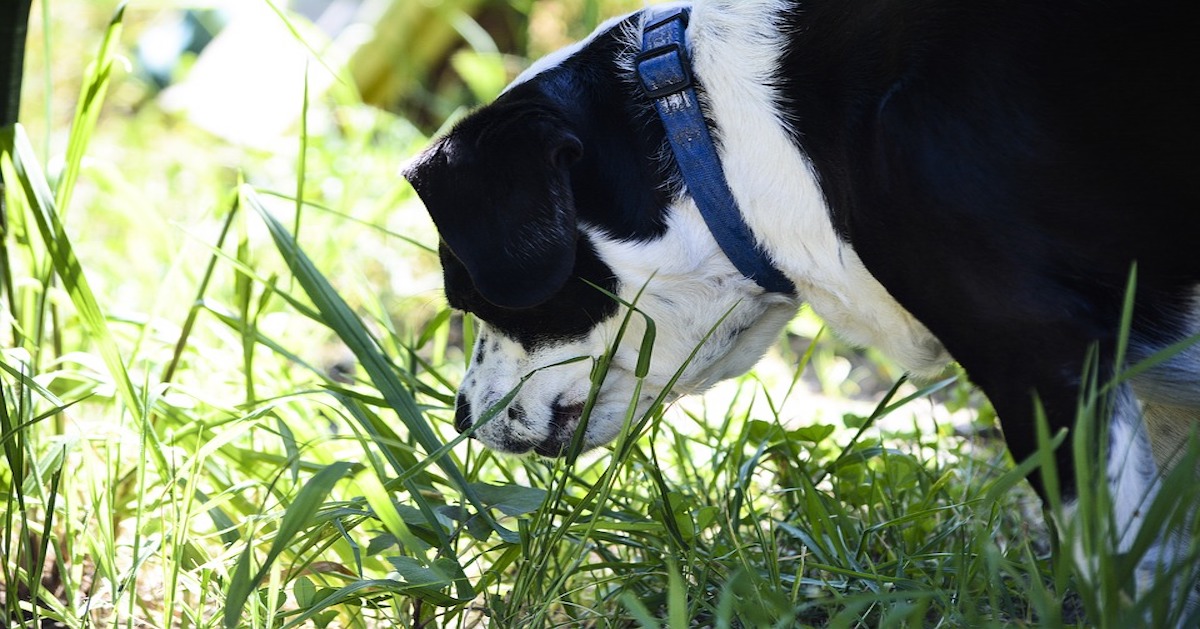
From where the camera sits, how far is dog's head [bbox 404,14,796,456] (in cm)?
170

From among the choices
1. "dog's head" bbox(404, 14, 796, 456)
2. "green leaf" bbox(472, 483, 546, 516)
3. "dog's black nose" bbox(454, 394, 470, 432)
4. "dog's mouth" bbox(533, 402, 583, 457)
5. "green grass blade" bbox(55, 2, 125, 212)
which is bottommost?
Answer: "green leaf" bbox(472, 483, 546, 516)

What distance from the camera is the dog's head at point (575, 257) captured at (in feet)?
5.56

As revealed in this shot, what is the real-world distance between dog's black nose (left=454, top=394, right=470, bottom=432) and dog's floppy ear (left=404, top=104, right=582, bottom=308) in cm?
31

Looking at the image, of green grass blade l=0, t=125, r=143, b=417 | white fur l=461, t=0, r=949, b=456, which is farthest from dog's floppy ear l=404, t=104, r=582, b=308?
green grass blade l=0, t=125, r=143, b=417

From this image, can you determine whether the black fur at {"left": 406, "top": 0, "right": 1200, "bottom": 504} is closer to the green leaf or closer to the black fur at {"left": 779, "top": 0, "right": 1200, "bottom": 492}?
the black fur at {"left": 779, "top": 0, "right": 1200, "bottom": 492}

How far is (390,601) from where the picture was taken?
5.78 feet

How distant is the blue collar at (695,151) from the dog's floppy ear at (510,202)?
15 cm

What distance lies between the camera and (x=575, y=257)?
174 cm

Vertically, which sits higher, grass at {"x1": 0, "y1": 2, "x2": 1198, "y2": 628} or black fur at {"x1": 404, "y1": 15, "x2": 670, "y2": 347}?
black fur at {"x1": 404, "y1": 15, "x2": 670, "y2": 347}

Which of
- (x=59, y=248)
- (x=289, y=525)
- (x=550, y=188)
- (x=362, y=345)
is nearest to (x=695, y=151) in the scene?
(x=550, y=188)

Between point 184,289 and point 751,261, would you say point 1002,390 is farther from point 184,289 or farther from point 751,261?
point 184,289

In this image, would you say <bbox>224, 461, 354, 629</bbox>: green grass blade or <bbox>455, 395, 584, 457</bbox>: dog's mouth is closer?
<bbox>224, 461, 354, 629</bbox>: green grass blade

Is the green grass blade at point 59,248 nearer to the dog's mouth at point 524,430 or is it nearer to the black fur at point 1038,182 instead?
the dog's mouth at point 524,430

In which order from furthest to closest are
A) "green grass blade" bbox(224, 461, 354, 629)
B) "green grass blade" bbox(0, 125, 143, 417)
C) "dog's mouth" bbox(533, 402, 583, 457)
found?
"dog's mouth" bbox(533, 402, 583, 457) < "green grass blade" bbox(0, 125, 143, 417) < "green grass blade" bbox(224, 461, 354, 629)
